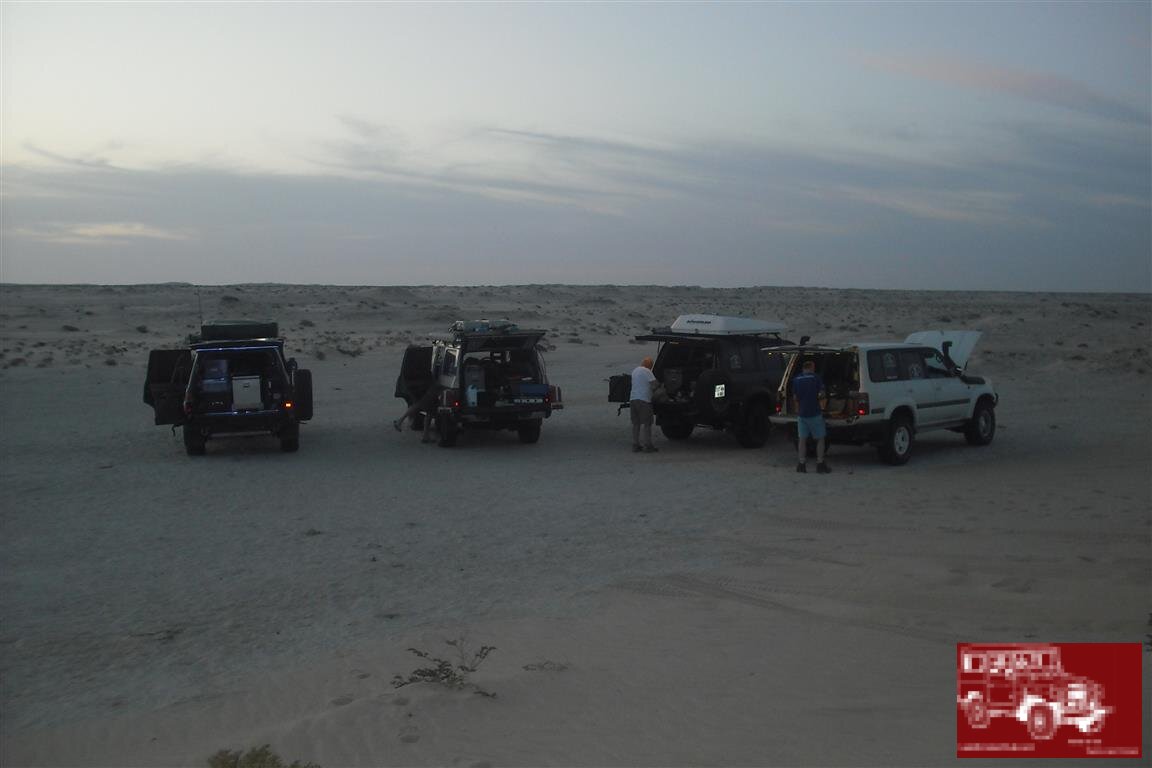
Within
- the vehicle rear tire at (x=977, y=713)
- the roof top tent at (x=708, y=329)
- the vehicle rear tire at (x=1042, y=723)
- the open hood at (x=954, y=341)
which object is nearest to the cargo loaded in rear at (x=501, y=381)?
the roof top tent at (x=708, y=329)

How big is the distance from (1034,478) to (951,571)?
5.75 metres

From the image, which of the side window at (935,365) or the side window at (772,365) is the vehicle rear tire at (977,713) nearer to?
the side window at (935,365)

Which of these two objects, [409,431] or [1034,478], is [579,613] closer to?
[1034,478]

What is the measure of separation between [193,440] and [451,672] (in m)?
11.8

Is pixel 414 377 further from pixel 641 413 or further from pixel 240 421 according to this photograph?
pixel 641 413

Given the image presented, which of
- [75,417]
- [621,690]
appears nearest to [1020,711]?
[621,690]

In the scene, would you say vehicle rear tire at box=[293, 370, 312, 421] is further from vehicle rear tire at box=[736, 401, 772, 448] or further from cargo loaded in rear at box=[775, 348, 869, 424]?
cargo loaded in rear at box=[775, 348, 869, 424]

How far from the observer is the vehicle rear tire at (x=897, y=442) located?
16016 millimetres

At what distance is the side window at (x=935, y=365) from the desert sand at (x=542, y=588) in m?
1.38

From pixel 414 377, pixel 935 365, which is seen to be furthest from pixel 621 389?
pixel 935 365

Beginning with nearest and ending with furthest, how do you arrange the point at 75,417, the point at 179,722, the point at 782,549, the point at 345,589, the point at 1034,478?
the point at 179,722 < the point at 345,589 < the point at 782,549 < the point at 1034,478 < the point at 75,417

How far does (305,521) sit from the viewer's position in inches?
485

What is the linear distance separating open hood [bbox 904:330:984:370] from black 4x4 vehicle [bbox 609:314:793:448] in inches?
90.6

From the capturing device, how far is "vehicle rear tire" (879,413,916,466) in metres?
16.0
